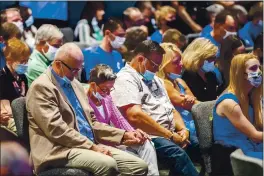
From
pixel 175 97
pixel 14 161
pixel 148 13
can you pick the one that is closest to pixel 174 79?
pixel 175 97

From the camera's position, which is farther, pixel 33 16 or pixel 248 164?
pixel 33 16

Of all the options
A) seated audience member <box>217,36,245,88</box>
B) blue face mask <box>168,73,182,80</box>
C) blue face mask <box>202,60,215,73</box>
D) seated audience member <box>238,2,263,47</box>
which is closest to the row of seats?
blue face mask <box>168,73,182,80</box>

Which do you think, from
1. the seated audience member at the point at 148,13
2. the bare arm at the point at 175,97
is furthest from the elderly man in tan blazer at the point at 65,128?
the seated audience member at the point at 148,13

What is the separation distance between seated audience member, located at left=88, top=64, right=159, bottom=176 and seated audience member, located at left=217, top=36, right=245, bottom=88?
2.00 m

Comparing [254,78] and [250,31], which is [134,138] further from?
[250,31]

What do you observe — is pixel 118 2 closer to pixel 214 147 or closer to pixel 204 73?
pixel 204 73

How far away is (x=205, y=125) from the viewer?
5.26 meters

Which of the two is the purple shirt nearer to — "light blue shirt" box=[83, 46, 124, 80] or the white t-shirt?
the white t-shirt

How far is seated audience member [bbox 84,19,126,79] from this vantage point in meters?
6.91

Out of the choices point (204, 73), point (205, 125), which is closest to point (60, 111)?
point (205, 125)

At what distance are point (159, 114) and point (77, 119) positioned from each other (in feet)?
2.88

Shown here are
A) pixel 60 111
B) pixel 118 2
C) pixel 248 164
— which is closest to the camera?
pixel 248 164

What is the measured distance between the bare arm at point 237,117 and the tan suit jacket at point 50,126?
96 centimetres

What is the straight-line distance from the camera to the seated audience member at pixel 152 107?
5293mm
